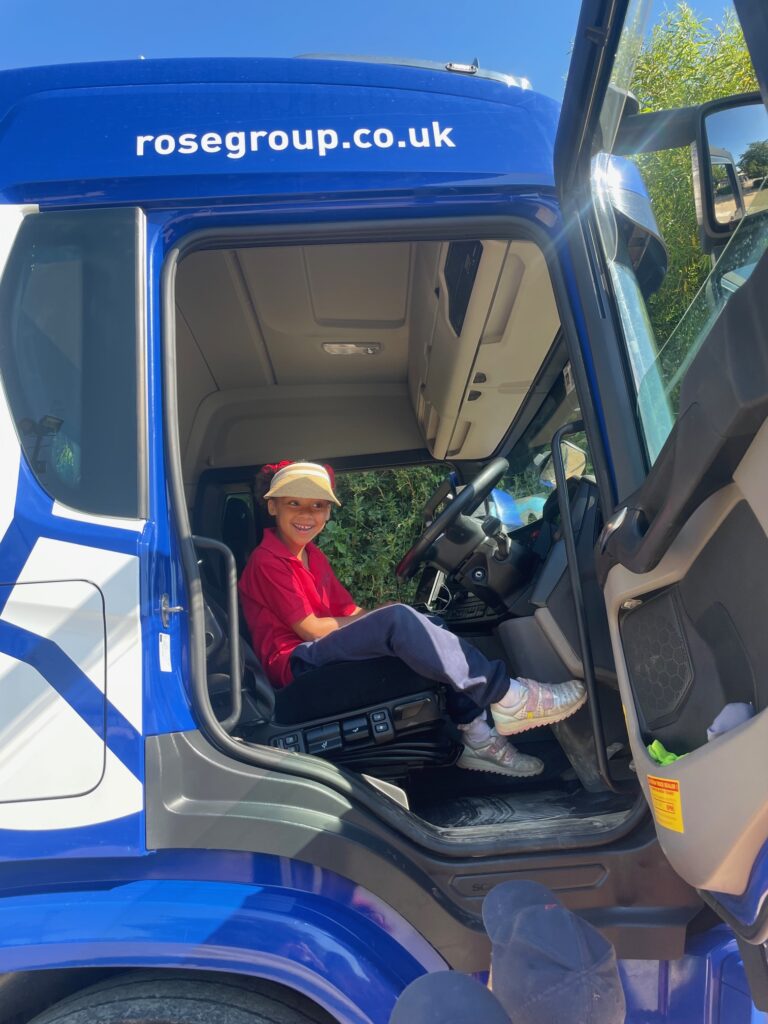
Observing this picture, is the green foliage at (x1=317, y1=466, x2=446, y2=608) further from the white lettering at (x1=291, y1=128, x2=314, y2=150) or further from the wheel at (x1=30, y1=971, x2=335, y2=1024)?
the wheel at (x1=30, y1=971, x2=335, y2=1024)

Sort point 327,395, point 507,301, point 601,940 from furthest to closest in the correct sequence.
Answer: point 327,395, point 507,301, point 601,940

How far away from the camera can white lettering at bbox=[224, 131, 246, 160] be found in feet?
4.23

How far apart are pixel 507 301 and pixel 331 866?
5.11ft

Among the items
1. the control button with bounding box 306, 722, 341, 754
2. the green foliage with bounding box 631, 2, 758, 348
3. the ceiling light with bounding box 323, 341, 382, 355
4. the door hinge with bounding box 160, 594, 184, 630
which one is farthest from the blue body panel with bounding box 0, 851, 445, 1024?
the ceiling light with bounding box 323, 341, 382, 355

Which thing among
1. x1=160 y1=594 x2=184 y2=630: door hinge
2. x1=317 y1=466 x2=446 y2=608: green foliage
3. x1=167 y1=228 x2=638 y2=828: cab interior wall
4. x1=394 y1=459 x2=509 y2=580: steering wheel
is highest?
x1=317 y1=466 x2=446 y2=608: green foliage

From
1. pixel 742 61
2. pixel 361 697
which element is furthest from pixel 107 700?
pixel 742 61

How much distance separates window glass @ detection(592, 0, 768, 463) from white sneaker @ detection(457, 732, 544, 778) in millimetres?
920

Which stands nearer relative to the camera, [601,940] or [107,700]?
[601,940]

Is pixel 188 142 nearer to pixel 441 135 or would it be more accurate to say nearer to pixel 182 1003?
pixel 441 135

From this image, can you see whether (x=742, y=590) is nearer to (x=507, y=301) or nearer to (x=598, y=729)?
(x=598, y=729)

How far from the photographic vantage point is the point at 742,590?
100 centimetres

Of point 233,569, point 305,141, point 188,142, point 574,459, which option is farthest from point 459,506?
point 188,142

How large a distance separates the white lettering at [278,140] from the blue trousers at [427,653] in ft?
3.59

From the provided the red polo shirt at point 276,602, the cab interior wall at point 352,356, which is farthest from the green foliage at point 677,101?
the red polo shirt at point 276,602
